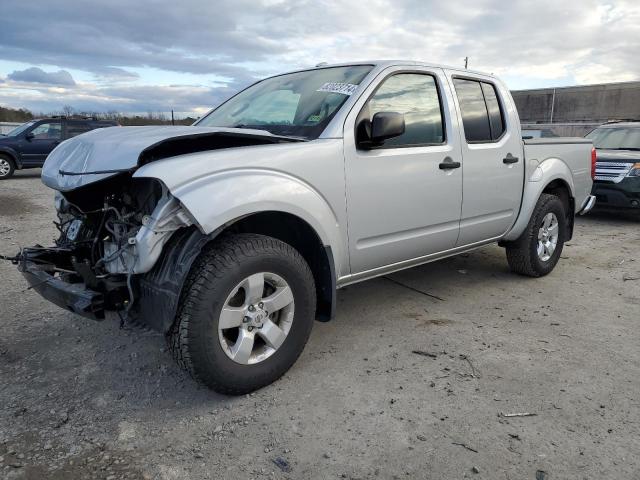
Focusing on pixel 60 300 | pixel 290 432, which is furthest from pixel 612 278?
pixel 60 300

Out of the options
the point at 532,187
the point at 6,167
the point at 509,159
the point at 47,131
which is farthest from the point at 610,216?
the point at 6,167

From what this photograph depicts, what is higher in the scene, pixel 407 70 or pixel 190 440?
pixel 407 70

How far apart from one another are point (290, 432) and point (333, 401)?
36 cm

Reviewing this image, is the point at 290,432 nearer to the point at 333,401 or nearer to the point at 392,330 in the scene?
the point at 333,401

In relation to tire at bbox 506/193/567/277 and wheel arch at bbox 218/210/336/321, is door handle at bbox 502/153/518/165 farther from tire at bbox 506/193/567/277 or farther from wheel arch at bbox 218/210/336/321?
wheel arch at bbox 218/210/336/321

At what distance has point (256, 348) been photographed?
2.99 metres

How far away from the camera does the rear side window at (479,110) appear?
4.11 metres

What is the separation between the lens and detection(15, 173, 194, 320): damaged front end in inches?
100

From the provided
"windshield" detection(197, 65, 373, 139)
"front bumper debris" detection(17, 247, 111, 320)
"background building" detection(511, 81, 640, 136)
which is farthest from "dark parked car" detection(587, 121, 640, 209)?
"background building" detection(511, 81, 640, 136)

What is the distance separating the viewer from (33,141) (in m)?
14.0

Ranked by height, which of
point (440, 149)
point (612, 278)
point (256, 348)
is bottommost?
point (612, 278)

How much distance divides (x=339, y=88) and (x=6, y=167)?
13.4 m

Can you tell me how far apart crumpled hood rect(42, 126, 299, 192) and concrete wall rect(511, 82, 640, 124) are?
33090mm

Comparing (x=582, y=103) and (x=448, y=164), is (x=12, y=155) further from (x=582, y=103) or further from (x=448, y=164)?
(x=582, y=103)
